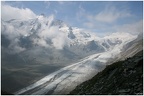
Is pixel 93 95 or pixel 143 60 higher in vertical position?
pixel 143 60

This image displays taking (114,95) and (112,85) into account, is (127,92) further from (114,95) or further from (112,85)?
(112,85)

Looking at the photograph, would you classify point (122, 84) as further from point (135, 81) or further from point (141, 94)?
point (141, 94)

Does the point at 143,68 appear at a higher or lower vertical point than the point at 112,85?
higher

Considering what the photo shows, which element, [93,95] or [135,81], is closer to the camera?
[135,81]

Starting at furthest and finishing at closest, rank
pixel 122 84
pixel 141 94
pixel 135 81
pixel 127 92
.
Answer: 1. pixel 122 84
2. pixel 135 81
3. pixel 127 92
4. pixel 141 94

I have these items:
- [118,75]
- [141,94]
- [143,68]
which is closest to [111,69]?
[118,75]

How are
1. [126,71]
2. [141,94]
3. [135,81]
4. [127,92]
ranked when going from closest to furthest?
[141,94], [127,92], [135,81], [126,71]

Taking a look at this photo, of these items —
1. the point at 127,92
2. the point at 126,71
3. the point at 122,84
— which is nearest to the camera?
the point at 127,92

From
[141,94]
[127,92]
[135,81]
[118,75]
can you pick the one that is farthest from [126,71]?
[141,94]

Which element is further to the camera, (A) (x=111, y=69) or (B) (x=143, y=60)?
(A) (x=111, y=69)
